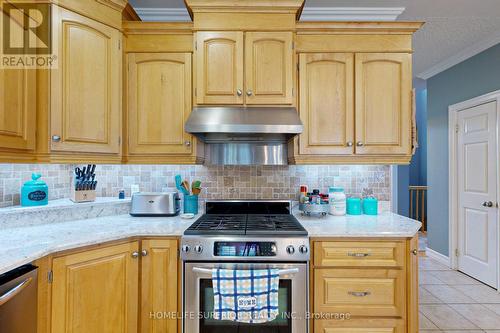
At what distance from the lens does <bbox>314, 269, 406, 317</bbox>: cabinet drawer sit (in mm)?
1659

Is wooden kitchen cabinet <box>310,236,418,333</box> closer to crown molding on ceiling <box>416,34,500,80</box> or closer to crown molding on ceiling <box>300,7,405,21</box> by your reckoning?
crown molding on ceiling <box>300,7,405,21</box>

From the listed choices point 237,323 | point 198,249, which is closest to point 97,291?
point 198,249

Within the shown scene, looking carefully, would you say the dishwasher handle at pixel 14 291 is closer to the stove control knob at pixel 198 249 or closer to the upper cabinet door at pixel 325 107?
the stove control knob at pixel 198 249

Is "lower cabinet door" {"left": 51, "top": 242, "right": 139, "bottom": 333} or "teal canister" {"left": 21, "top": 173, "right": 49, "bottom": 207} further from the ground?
"teal canister" {"left": 21, "top": 173, "right": 49, "bottom": 207}

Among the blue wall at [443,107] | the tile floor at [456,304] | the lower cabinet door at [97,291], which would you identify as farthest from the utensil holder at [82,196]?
the blue wall at [443,107]

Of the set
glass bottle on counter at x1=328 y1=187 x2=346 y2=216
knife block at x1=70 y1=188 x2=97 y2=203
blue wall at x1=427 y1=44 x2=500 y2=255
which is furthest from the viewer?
blue wall at x1=427 y1=44 x2=500 y2=255

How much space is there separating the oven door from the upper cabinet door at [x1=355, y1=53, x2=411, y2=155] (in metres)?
1.10

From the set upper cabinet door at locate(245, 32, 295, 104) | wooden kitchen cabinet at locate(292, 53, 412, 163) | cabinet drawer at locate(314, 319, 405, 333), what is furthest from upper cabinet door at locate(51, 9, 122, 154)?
cabinet drawer at locate(314, 319, 405, 333)

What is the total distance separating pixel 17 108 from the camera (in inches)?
59.6

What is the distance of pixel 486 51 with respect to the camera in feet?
10.2

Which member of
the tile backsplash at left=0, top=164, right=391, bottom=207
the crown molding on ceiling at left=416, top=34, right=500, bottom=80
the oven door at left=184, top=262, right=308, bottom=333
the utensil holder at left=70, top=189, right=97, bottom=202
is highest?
the crown molding on ceiling at left=416, top=34, right=500, bottom=80

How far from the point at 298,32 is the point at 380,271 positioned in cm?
179

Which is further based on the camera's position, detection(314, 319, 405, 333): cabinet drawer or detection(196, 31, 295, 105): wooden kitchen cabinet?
detection(196, 31, 295, 105): wooden kitchen cabinet

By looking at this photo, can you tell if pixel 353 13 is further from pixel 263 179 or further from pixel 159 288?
pixel 159 288
